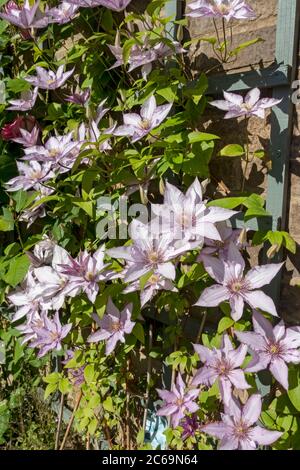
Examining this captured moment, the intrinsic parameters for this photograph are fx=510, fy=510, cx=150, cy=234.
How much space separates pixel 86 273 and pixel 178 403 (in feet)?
1.41

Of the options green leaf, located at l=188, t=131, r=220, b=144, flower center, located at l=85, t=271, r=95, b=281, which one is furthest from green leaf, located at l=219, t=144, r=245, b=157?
flower center, located at l=85, t=271, r=95, b=281

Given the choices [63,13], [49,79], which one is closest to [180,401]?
[49,79]

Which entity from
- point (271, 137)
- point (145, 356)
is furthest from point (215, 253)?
point (145, 356)

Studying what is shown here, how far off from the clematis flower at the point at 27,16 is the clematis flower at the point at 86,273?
77 cm

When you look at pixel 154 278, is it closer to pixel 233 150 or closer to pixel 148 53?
pixel 233 150

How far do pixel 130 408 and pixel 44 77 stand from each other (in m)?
1.21

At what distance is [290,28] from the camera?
1261mm

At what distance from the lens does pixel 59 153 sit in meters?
1.43

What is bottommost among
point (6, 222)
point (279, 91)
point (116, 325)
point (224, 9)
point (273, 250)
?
point (116, 325)

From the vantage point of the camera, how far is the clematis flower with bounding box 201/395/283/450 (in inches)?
45.9

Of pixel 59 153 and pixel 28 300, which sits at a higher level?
pixel 59 153

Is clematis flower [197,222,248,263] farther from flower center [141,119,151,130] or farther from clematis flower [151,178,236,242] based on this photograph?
flower center [141,119,151,130]

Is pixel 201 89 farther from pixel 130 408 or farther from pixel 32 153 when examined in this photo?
pixel 130 408

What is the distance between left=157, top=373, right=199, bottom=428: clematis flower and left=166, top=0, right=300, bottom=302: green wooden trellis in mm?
351
